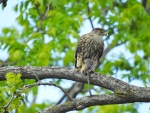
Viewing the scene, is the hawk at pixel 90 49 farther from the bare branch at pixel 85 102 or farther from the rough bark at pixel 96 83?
the bare branch at pixel 85 102

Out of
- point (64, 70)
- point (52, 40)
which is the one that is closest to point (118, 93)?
point (64, 70)

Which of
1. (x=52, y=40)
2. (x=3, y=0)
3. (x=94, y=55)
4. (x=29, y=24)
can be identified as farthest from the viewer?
(x=29, y=24)

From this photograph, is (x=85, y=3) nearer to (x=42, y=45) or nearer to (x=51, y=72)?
(x=42, y=45)

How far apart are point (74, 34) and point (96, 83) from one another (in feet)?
14.8

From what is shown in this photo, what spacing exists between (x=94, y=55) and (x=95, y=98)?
1.43m

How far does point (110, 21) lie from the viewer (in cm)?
1263

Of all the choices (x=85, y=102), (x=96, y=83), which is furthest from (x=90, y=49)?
(x=85, y=102)

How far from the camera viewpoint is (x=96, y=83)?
706 cm

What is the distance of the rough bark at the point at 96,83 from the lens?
22.2ft

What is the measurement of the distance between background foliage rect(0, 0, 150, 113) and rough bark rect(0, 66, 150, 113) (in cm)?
269

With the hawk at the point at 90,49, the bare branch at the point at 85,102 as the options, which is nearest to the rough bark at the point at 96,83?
the bare branch at the point at 85,102

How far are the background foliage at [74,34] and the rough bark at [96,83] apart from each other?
2686mm

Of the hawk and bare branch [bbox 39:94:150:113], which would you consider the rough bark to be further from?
the hawk

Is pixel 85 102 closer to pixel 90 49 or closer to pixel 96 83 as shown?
pixel 96 83
